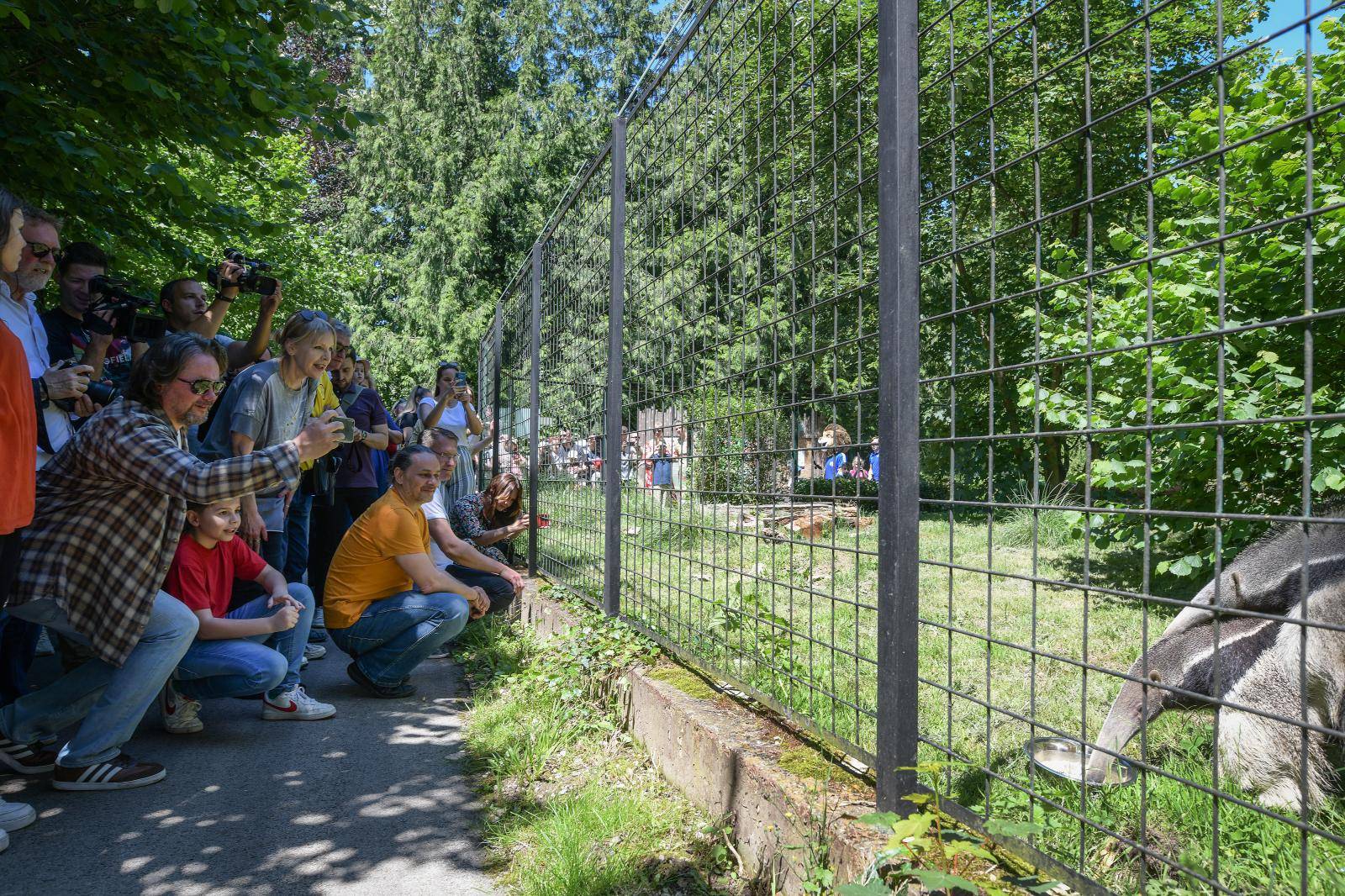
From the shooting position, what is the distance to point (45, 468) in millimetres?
3773

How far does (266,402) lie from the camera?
5.04m

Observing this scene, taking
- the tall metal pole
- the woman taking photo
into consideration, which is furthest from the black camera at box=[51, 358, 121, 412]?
the woman taking photo

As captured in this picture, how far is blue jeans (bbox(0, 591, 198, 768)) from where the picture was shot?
3744mm

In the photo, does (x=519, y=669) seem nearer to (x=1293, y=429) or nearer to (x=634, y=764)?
(x=634, y=764)

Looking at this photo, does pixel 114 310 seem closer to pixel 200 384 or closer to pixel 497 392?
pixel 200 384

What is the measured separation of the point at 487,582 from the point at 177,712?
243 centimetres

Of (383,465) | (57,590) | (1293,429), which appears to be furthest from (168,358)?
(1293,429)

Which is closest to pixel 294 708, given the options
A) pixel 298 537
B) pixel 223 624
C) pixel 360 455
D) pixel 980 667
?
pixel 223 624

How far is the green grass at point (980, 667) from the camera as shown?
2.26 meters

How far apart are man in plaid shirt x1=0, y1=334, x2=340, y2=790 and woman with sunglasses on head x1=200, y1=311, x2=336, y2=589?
103cm

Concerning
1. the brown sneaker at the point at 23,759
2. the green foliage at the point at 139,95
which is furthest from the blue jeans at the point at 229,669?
the green foliage at the point at 139,95

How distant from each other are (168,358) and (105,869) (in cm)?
188

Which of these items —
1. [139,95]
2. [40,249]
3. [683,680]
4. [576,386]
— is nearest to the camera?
[683,680]

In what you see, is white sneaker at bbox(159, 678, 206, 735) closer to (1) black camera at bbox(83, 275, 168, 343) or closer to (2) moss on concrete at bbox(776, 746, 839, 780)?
(1) black camera at bbox(83, 275, 168, 343)
